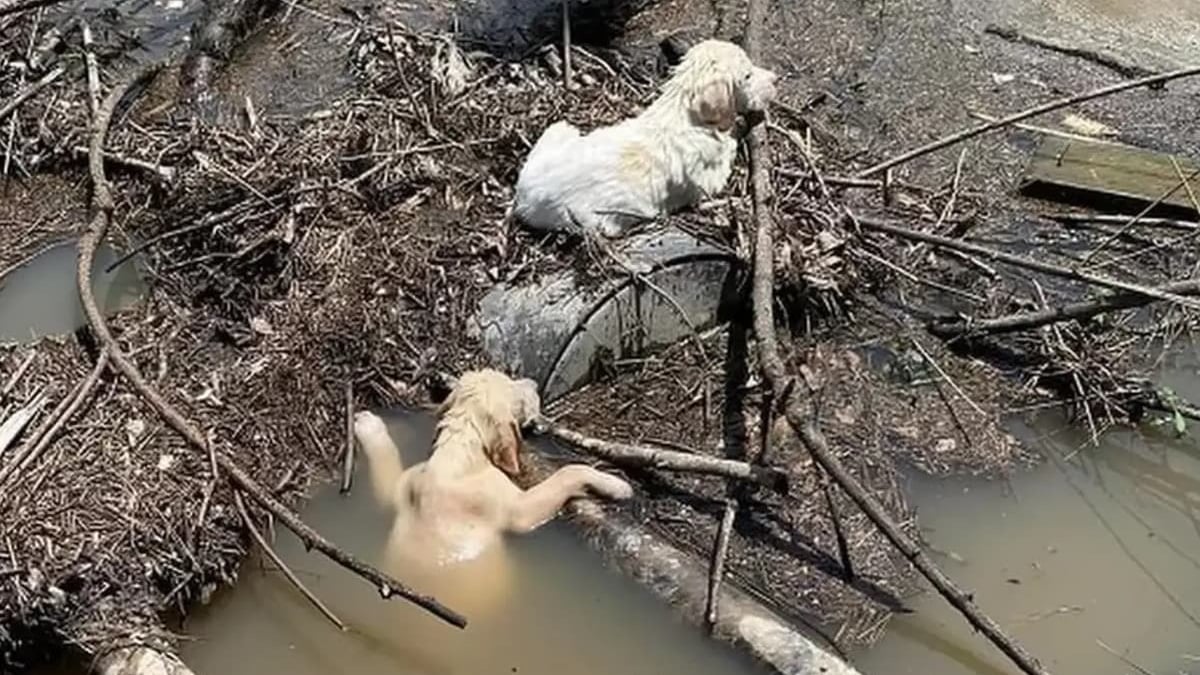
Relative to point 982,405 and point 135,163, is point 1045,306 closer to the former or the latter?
point 982,405

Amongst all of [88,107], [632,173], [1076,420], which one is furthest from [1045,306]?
[88,107]

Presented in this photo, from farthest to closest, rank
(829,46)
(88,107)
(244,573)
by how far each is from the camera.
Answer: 1. (829,46)
2. (88,107)
3. (244,573)

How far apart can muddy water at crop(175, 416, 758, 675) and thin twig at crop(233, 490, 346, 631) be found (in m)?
0.03

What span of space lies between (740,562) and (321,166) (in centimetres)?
273

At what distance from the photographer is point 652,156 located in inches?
247

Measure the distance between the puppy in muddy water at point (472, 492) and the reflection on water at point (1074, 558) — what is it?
1215 millimetres

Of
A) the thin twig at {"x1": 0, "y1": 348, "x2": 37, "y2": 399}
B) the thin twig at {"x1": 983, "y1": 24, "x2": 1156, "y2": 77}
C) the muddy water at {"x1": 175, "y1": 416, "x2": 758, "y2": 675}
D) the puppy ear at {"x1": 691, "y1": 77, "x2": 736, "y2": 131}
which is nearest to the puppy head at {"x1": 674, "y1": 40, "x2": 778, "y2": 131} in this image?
the puppy ear at {"x1": 691, "y1": 77, "x2": 736, "y2": 131}

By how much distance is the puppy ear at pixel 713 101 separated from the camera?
6.41 metres

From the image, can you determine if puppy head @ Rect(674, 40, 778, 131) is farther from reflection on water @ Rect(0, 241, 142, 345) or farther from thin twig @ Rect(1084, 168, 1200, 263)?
reflection on water @ Rect(0, 241, 142, 345)

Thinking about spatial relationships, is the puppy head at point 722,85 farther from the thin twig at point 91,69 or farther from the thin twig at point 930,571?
the thin twig at point 91,69

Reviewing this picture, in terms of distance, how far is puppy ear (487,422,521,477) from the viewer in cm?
540

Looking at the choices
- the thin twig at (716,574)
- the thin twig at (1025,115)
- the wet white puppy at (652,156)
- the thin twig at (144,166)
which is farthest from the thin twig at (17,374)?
the thin twig at (1025,115)

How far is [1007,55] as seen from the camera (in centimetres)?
800

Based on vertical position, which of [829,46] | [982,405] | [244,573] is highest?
[829,46]
